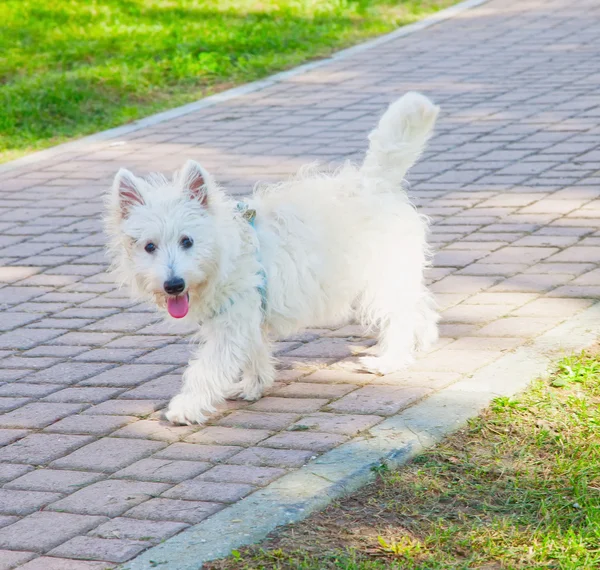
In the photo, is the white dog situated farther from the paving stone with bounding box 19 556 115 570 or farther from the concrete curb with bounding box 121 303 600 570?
the paving stone with bounding box 19 556 115 570

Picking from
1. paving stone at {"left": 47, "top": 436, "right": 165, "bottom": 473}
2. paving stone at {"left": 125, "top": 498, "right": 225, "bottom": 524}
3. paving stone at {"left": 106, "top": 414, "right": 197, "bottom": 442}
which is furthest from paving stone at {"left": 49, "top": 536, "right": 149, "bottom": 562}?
paving stone at {"left": 106, "top": 414, "right": 197, "bottom": 442}

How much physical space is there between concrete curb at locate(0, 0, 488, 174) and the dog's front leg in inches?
215

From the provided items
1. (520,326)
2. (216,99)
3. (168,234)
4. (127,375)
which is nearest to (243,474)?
(168,234)

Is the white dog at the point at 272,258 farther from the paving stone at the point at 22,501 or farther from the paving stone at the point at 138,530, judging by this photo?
the paving stone at the point at 138,530

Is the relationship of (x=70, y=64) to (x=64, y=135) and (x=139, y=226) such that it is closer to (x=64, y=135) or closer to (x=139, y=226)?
(x=64, y=135)

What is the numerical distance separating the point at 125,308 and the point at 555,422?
2.93 m

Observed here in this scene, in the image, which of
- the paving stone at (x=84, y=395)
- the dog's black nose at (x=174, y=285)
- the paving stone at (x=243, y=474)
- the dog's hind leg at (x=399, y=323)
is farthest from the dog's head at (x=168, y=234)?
the dog's hind leg at (x=399, y=323)

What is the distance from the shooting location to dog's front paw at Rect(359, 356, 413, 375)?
199 inches

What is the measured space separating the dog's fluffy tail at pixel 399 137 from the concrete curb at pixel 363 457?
1079 mm

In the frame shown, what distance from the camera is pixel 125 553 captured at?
3.52 metres

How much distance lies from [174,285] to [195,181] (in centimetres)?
50

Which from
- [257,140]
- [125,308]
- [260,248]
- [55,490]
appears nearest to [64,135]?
[257,140]

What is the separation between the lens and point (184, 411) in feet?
15.1

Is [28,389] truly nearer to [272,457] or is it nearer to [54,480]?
[54,480]
